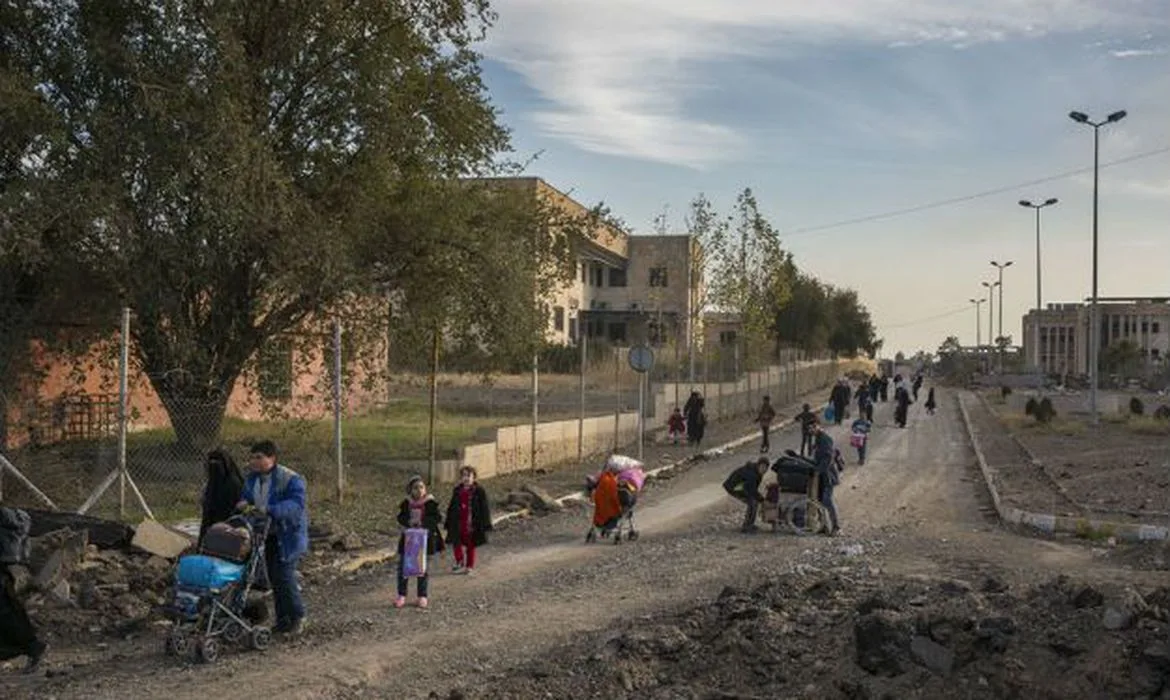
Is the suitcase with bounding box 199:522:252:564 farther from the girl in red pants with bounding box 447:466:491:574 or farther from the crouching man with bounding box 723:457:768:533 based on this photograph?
the crouching man with bounding box 723:457:768:533

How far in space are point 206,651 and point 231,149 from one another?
28.1 ft

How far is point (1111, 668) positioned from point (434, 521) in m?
6.00

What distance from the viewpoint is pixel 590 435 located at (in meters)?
26.3

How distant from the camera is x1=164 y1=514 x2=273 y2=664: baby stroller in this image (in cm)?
827

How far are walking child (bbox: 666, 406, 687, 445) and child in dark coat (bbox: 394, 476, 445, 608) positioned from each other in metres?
19.8

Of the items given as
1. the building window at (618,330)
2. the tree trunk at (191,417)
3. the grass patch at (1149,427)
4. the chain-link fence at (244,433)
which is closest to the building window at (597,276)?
the building window at (618,330)

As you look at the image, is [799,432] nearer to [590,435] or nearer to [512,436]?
[590,435]

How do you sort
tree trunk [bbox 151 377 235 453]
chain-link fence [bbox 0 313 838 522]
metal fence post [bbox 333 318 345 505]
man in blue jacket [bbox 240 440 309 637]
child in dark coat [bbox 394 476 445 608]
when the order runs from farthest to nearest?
1. tree trunk [bbox 151 377 235 453]
2. metal fence post [bbox 333 318 345 505]
3. chain-link fence [bbox 0 313 838 522]
4. child in dark coat [bbox 394 476 445 608]
5. man in blue jacket [bbox 240 440 309 637]

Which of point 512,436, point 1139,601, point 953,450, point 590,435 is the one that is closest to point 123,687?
point 1139,601

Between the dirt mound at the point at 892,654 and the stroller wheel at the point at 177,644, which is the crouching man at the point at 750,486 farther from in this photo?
the stroller wheel at the point at 177,644

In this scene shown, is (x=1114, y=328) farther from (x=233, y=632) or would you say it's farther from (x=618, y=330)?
(x=233, y=632)

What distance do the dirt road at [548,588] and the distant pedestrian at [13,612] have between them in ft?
0.96

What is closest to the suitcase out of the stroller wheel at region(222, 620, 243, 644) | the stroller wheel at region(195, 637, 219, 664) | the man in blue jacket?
the man in blue jacket

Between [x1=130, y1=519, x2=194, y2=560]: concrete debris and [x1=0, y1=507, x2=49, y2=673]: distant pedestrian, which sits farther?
[x1=130, y1=519, x2=194, y2=560]: concrete debris
